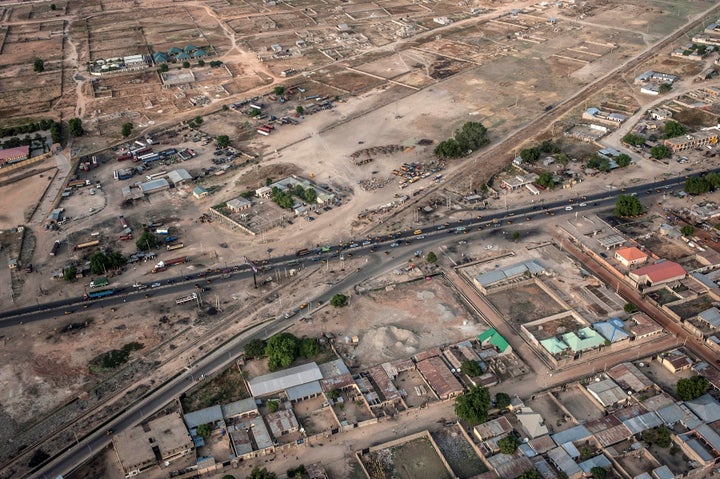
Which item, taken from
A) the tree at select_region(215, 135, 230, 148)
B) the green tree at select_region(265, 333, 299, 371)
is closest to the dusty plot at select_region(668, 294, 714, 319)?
the green tree at select_region(265, 333, 299, 371)

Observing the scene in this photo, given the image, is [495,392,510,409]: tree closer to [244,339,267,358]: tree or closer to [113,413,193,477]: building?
[244,339,267,358]: tree

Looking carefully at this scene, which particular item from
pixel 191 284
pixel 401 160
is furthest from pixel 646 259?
pixel 191 284

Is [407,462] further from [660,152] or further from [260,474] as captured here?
[660,152]

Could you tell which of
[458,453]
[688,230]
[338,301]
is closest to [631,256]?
[688,230]

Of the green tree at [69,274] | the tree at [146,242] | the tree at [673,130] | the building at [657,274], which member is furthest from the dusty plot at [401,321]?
the tree at [673,130]

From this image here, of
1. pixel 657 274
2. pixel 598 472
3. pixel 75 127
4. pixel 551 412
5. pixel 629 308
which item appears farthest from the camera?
pixel 75 127

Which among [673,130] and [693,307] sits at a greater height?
[673,130]

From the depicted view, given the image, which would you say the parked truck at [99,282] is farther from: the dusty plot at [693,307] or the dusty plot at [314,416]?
the dusty plot at [693,307]

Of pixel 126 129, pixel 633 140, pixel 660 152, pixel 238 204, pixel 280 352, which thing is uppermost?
pixel 660 152
